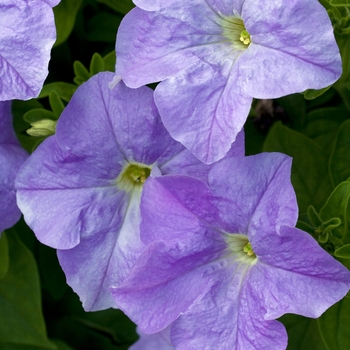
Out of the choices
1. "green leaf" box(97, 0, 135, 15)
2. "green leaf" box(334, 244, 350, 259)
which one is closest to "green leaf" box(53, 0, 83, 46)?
"green leaf" box(97, 0, 135, 15)

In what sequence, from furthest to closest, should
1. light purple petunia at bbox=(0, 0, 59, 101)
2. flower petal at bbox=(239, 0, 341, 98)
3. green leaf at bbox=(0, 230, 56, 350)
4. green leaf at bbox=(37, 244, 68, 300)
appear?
green leaf at bbox=(37, 244, 68, 300)
green leaf at bbox=(0, 230, 56, 350)
light purple petunia at bbox=(0, 0, 59, 101)
flower petal at bbox=(239, 0, 341, 98)

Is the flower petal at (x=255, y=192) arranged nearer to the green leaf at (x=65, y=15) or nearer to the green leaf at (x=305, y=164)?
the green leaf at (x=305, y=164)

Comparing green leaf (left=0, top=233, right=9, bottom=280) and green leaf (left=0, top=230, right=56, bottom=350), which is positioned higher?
green leaf (left=0, top=233, right=9, bottom=280)

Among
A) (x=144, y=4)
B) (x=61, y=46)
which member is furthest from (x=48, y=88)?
(x=144, y=4)

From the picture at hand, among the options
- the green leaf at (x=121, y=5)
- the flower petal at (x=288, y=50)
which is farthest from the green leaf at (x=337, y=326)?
the green leaf at (x=121, y=5)

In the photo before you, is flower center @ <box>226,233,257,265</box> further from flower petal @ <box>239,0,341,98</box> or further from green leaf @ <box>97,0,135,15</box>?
green leaf @ <box>97,0,135,15</box>

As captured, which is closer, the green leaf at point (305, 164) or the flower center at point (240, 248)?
the flower center at point (240, 248)

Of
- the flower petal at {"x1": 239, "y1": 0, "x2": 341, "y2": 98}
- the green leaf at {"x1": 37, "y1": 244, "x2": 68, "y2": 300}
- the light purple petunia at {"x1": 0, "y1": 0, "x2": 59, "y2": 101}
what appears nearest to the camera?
the flower petal at {"x1": 239, "y1": 0, "x2": 341, "y2": 98}
